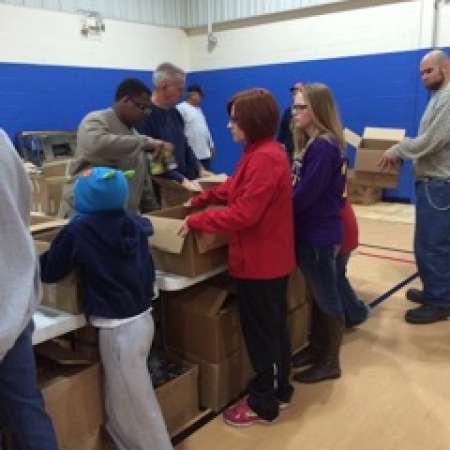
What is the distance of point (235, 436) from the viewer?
2031 mm

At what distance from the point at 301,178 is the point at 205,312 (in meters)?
0.70

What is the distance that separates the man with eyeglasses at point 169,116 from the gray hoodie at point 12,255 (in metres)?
1.35

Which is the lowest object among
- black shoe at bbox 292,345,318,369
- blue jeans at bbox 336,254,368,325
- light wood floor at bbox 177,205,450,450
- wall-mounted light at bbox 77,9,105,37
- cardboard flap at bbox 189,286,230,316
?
light wood floor at bbox 177,205,450,450

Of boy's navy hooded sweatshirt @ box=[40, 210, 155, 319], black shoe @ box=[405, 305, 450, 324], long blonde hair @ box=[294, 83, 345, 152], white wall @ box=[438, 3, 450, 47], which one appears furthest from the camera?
white wall @ box=[438, 3, 450, 47]

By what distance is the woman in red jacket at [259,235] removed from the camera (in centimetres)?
188

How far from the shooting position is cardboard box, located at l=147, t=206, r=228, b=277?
1933mm

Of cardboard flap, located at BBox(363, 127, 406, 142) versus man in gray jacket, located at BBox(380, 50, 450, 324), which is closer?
man in gray jacket, located at BBox(380, 50, 450, 324)

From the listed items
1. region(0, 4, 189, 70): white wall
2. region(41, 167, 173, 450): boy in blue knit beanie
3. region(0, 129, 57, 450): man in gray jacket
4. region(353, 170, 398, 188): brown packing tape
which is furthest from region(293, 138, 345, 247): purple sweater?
region(0, 4, 189, 70): white wall

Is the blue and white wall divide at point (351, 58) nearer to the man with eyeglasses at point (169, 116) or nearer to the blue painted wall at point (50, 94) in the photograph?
the blue painted wall at point (50, 94)

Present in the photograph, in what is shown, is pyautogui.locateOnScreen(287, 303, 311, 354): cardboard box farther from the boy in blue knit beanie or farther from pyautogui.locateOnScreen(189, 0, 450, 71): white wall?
pyautogui.locateOnScreen(189, 0, 450, 71): white wall

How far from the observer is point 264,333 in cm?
204

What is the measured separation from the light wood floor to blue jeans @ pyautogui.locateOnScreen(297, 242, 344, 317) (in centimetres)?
39

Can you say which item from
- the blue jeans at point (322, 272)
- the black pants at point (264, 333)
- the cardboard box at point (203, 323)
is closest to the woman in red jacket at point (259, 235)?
the black pants at point (264, 333)

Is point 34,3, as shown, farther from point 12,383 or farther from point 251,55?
point 12,383
